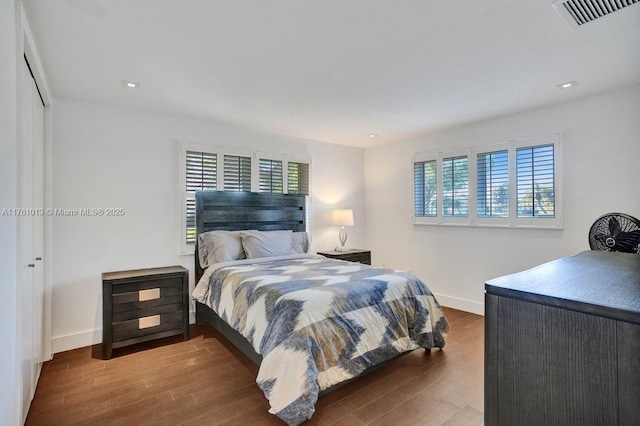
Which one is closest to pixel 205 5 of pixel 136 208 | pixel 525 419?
pixel 525 419

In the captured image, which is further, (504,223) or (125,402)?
(504,223)

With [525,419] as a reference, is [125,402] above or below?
below

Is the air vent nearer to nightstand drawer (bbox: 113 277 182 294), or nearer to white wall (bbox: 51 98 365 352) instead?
white wall (bbox: 51 98 365 352)

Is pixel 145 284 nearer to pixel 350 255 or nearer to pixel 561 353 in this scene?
pixel 350 255

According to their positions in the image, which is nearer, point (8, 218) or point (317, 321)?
point (8, 218)

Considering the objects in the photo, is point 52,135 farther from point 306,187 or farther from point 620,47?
point 620,47

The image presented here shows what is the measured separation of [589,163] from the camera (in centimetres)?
322

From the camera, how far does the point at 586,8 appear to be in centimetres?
181

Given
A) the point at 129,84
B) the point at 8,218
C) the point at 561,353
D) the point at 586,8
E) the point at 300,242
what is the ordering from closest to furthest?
the point at 561,353
the point at 8,218
the point at 586,8
the point at 129,84
the point at 300,242

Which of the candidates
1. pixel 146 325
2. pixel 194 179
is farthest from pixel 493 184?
pixel 146 325

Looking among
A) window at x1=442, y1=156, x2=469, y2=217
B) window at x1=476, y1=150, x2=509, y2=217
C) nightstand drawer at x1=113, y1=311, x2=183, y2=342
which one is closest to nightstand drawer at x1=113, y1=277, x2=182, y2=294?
nightstand drawer at x1=113, y1=311, x2=183, y2=342

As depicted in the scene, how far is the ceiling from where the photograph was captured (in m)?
1.85

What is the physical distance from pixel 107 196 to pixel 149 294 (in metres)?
1.12

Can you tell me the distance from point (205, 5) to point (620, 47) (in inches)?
108
